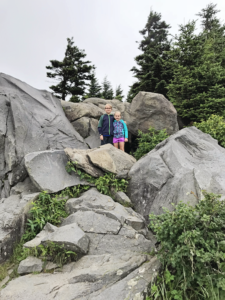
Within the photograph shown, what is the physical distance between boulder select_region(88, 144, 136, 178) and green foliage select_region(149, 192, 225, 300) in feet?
12.2

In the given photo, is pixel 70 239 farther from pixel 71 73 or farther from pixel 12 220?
pixel 71 73

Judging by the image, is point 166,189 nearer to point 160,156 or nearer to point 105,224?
point 160,156

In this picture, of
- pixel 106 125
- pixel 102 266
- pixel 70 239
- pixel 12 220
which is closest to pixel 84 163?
pixel 12 220

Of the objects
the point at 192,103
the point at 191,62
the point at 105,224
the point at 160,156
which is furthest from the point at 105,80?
the point at 105,224

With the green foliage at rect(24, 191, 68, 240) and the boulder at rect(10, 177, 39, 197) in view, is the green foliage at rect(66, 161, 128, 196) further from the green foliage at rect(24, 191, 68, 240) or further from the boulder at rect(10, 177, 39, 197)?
the boulder at rect(10, 177, 39, 197)

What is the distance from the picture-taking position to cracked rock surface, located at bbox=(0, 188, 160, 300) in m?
3.36

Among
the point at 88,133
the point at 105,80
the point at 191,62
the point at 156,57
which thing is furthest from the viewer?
the point at 105,80

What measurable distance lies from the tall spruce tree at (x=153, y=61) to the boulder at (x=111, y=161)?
9.80 m

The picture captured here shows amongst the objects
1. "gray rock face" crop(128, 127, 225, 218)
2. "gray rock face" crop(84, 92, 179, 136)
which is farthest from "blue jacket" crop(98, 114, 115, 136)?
"gray rock face" crop(128, 127, 225, 218)

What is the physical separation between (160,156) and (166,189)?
1.34m

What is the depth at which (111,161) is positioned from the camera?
23.6 feet

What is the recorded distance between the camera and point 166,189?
6.14m

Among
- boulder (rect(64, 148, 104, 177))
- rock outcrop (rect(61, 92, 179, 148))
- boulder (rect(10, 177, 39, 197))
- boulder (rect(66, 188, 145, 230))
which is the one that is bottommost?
boulder (rect(66, 188, 145, 230))

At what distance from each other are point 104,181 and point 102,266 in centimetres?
302
